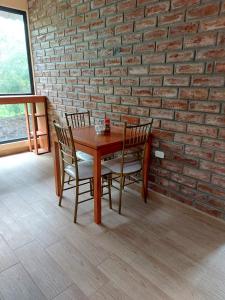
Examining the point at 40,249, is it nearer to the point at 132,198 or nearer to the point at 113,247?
the point at 113,247

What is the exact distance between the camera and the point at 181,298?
4.49ft

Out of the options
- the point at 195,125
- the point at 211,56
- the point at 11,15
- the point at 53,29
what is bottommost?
the point at 195,125

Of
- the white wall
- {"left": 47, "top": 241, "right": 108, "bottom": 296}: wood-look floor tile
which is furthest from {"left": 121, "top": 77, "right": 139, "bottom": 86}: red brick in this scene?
the white wall

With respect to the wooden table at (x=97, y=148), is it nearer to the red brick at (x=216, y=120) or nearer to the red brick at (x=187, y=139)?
the red brick at (x=187, y=139)

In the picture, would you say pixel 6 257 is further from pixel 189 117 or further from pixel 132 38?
pixel 132 38

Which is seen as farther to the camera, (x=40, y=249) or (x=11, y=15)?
(x=11, y=15)

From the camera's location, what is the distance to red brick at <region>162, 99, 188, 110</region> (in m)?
2.04

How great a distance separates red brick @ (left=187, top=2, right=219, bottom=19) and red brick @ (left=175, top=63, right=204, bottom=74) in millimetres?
370

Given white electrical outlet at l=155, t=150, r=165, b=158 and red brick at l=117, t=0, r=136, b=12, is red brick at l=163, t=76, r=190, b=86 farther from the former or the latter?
red brick at l=117, t=0, r=136, b=12

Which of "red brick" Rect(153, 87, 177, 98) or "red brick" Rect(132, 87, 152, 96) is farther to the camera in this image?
"red brick" Rect(132, 87, 152, 96)

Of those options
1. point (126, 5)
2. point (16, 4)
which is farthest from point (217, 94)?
point (16, 4)

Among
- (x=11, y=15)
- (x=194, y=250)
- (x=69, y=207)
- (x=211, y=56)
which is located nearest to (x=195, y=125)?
(x=211, y=56)

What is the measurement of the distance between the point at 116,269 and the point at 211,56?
182 cm

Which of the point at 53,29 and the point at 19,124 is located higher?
the point at 53,29
